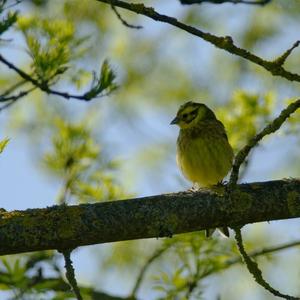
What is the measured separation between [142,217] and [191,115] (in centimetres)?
295

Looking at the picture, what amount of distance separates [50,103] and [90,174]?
2.18m

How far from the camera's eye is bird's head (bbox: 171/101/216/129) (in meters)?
6.51

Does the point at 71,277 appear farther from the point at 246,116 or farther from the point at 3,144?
the point at 246,116

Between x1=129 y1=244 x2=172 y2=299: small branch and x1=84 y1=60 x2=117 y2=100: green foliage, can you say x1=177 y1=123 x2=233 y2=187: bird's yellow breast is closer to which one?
x1=129 y1=244 x2=172 y2=299: small branch

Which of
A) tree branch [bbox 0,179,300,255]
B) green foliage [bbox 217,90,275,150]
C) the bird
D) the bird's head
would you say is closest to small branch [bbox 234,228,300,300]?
tree branch [bbox 0,179,300,255]

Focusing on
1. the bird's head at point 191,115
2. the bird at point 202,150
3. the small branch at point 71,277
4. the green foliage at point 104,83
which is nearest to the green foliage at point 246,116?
the bird at point 202,150

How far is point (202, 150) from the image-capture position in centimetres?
618

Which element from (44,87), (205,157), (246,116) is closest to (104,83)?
(44,87)

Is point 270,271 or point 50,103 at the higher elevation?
point 50,103

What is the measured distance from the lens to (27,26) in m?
4.71

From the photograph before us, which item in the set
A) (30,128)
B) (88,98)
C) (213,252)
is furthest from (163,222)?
(30,128)

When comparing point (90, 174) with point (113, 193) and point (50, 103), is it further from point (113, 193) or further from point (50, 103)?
point (50, 103)

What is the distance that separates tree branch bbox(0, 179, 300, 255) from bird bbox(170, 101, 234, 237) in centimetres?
211

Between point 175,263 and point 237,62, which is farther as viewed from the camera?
point 237,62
